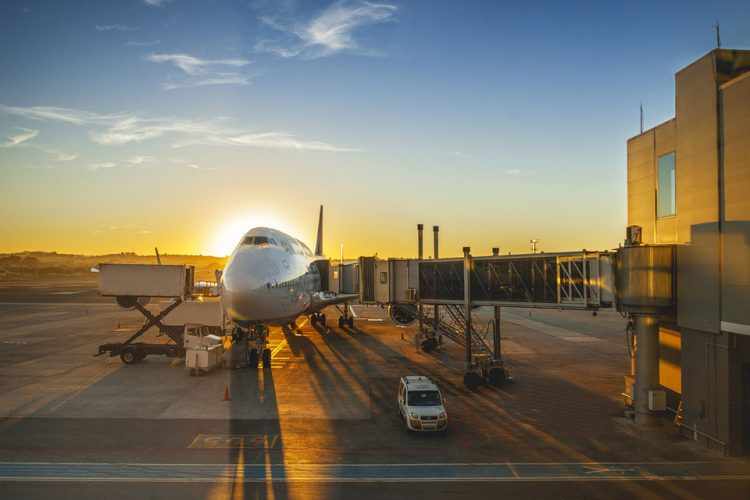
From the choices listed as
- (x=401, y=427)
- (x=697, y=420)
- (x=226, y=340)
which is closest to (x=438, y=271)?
(x=401, y=427)

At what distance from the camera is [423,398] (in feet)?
70.5

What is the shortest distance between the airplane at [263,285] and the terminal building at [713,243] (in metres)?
20.8

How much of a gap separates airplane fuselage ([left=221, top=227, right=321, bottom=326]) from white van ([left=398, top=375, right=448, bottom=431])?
10.4 meters

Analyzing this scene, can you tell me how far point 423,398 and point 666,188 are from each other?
612 inches

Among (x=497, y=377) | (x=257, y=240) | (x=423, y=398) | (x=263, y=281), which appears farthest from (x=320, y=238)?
(x=423, y=398)

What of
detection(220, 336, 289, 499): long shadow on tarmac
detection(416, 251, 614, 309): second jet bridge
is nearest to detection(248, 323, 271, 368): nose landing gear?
detection(220, 336, 289, 499): long shadow on tarmac

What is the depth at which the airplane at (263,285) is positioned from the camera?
93.1 feet

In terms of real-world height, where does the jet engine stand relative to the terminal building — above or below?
below

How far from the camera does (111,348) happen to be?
1405 inches

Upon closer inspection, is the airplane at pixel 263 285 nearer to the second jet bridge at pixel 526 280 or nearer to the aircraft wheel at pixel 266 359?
the aircraft wheel at pixel 266 359

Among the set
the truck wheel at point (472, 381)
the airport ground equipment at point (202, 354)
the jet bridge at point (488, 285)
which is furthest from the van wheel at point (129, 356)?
the truck wheel at point (472, 381)

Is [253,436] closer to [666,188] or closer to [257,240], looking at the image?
[257,240]

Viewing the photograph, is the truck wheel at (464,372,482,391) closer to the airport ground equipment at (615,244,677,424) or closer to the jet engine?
the airport ground equipment at (615,244,677,424)

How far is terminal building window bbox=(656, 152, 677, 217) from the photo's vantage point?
23281 mm
